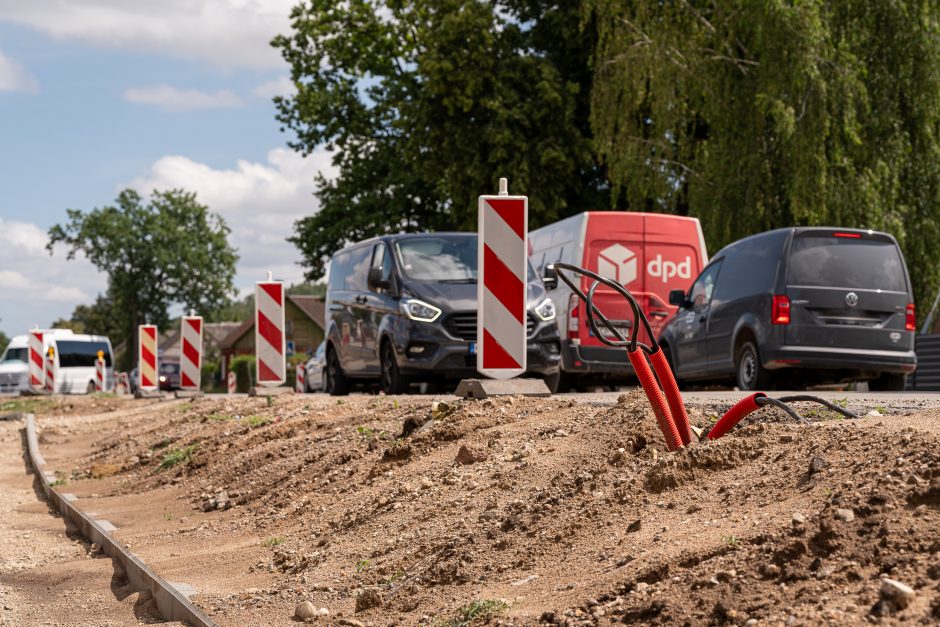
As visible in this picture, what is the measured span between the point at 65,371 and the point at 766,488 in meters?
43.5

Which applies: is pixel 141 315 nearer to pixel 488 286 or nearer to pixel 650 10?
pixel 650 10

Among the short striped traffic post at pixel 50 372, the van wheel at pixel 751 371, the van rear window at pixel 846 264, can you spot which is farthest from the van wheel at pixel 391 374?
the short striped traffic post at pixel 50 372

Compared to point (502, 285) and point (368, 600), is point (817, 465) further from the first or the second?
point (502, 285)

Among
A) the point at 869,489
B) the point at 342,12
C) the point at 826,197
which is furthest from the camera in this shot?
the point at 342,12

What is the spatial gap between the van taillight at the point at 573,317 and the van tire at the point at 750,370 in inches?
169

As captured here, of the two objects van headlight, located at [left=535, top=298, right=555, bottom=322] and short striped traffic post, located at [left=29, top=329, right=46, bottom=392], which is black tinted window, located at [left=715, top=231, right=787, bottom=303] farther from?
short striped traffic post, located at [left=29, top=329, right=46, bottom=392]

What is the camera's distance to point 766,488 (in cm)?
522

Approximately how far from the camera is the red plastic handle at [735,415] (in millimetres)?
6284

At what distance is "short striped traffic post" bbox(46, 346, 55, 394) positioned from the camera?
126 feet

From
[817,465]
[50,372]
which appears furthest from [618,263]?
[50,372]

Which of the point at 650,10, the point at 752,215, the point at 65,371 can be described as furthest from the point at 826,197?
the point at 65,371

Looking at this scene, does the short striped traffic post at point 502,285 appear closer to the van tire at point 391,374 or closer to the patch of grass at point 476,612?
the patch of grass at point 476,612

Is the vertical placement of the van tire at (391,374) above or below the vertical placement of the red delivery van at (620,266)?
below

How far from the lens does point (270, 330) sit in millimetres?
17828
